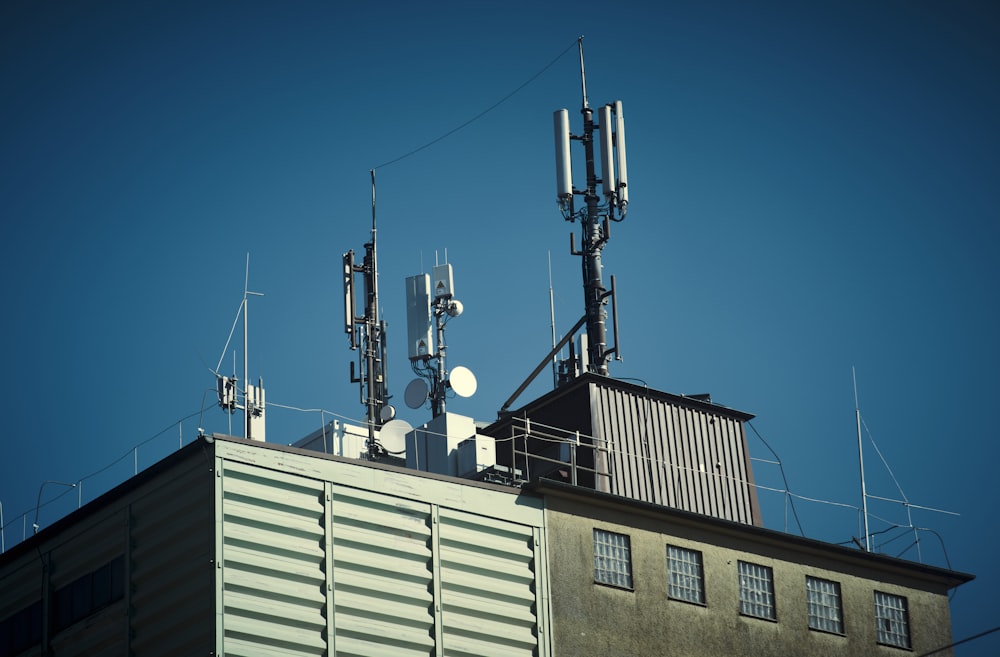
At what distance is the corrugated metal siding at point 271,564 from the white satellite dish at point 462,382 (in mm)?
14155

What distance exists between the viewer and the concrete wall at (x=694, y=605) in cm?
3850

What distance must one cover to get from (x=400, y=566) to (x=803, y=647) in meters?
11.9

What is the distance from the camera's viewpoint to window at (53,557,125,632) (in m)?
35.6

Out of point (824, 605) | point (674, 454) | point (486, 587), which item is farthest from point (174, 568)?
point (824, 605)

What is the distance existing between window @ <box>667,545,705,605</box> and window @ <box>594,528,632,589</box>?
1274mm

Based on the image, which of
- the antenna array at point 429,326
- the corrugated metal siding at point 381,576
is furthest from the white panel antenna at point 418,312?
the corrugated metal siding at point 381,576

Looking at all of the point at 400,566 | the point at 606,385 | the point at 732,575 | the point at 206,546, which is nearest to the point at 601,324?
the point at 606,385

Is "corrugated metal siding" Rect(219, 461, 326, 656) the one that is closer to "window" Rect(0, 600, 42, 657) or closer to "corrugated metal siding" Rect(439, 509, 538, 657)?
"corrugated metal siding" Rect(439, 509, 538, 657)

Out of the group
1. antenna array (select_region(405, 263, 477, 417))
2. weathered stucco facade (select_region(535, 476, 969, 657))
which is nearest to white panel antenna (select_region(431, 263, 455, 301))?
antenna array (select_region(405, 263, 477, 417))

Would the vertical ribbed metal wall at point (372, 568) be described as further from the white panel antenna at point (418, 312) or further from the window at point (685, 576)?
the white panel antenna at point (418, 312)

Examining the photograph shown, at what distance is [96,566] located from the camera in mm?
36406

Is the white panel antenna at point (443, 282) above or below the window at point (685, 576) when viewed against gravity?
above

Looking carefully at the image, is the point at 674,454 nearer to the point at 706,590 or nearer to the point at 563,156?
the point at 706,590

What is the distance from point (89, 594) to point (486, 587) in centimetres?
866
